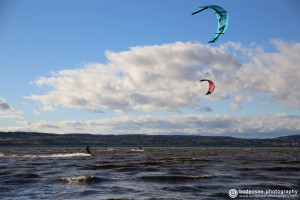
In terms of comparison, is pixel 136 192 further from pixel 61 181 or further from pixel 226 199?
pixel 61 181

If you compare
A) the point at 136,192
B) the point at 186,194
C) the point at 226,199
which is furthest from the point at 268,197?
the point at 136,192

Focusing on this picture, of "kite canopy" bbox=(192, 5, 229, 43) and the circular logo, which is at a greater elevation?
"kite canopy" bbox=(192, 5, 229, 43)

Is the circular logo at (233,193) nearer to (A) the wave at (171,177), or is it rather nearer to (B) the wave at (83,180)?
(A) the wave at (171,177)

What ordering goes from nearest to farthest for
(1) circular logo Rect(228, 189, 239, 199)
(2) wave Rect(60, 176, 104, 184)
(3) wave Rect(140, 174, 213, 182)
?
(1) circular logo Rect(228, 189, 239, 199)
(2) wave Rect(60, 176, 104, 184)
(3) wave Rect(140, 174, 213, 182)

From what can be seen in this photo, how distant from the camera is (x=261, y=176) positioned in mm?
30578

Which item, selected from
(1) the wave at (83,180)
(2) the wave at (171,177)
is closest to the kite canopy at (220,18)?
(2) the wave at (171,177)

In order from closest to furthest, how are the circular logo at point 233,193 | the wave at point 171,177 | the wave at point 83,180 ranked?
the circular logo at point 233,193 → the wave at point 83,180 → the wave at point 171,177

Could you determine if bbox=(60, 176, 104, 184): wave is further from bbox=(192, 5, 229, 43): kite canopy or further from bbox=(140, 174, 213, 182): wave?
bbox=(192, 5, 229, 43): kite canopy
